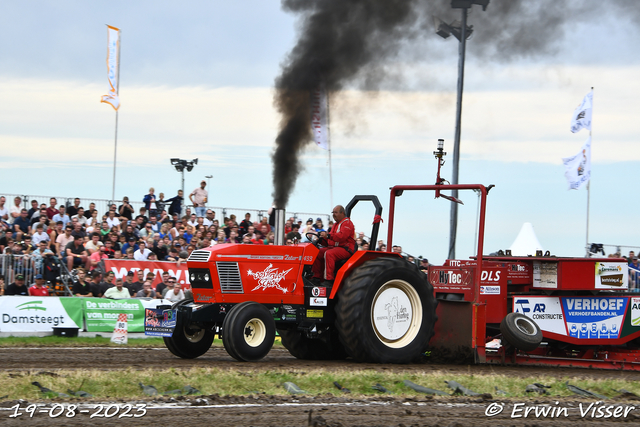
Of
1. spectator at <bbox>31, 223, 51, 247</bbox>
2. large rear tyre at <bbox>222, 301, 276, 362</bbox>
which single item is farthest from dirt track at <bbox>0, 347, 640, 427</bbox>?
spectator at <bbox>31, 223, 51, 247</bbox>

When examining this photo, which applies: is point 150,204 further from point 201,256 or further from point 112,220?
point 201,256

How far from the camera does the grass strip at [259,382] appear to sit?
23.1 feet

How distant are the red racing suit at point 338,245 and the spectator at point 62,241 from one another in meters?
7.86

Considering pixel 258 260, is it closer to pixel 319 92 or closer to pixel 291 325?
pixel 291 325

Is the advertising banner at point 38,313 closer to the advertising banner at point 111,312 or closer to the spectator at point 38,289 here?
the advertising banner at point 111,312

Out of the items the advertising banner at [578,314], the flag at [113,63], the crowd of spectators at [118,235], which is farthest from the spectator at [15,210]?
the advertising banner at [578,314]

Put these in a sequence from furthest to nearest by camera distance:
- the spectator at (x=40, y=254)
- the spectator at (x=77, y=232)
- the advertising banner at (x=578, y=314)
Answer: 1. the spectator at (x=77, y=232)
2. the spectator at (x=40, y=254)
3. the advertising banner at (x=578, y=314)

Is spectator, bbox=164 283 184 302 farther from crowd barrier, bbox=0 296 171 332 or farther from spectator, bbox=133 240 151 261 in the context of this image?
spectator, bbox=133 240 151 261

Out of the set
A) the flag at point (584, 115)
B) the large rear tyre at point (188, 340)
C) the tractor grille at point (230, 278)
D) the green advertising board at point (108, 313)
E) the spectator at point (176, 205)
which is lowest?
the green advertising board at point (108, 313)

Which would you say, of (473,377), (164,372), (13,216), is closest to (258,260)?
(164,372)

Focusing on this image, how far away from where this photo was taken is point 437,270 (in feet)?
36.6

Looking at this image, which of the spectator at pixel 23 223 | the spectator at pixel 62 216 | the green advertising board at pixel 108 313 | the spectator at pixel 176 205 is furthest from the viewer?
the spectator at pixel 176 205

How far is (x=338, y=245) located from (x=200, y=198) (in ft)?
34.3

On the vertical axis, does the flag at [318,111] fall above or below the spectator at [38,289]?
above
